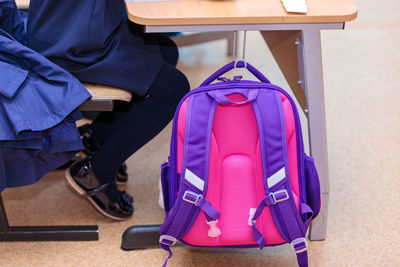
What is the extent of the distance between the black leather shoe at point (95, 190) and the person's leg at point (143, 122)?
31mm

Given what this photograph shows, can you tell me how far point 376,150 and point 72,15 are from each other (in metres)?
1.26

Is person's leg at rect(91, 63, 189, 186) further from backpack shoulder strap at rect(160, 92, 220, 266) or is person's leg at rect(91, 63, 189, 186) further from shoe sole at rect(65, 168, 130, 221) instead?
backpack shoulder strap at rect(160, 92, 220, 266)

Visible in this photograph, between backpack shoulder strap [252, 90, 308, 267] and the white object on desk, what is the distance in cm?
20

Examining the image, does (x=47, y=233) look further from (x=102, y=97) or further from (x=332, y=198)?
(x=332, y=198)

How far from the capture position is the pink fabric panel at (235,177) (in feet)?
4.29

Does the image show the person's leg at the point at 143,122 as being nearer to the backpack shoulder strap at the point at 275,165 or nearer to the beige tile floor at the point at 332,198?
the beige tile floor at the point at 332,198

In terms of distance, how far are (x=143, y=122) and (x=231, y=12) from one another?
1.50 feet

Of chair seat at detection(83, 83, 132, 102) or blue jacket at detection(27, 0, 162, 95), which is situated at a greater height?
blue jacket at detection(27, 0, 162, 95)

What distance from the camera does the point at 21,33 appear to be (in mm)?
1454

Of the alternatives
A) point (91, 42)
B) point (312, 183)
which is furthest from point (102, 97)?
point (312, 183)

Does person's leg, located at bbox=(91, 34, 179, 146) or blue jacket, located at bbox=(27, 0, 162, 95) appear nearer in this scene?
blue jacket, located at bbox=(27, 0, 162, 95)

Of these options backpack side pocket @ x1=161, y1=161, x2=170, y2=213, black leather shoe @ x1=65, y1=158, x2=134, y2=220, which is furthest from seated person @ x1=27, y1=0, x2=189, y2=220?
backpack side pocket @ x1=161, y1=161, x2=170, y2=213

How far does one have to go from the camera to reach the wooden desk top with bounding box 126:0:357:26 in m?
1.26

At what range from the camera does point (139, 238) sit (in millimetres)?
1571
